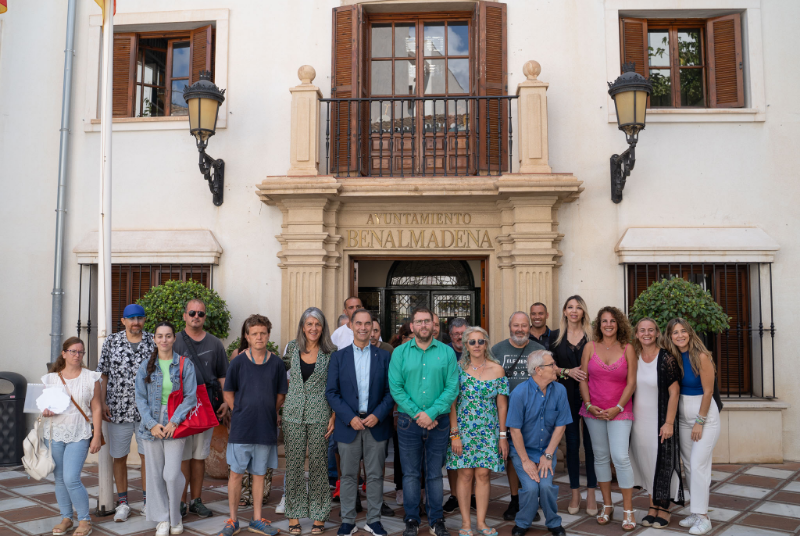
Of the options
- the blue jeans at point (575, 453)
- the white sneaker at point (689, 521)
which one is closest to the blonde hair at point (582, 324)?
the blue jeans at point (575, 453)

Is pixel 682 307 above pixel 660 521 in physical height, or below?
above

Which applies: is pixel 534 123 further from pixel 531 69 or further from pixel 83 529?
pixel 83 529

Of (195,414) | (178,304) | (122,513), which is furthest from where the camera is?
(178,304)

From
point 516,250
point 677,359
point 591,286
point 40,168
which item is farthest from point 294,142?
point 677,359

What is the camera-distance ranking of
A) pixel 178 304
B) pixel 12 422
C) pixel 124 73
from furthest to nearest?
1. pixel 124 73
2. pixel 12 422
3. pixel 178 304

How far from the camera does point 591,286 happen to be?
7570mm

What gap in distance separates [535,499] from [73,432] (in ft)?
11.9

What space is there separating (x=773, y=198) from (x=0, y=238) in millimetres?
9659

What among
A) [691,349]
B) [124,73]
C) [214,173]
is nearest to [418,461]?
[691,349]

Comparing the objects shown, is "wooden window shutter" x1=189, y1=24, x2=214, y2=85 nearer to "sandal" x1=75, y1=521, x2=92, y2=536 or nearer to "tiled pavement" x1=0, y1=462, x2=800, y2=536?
"tiled pavement" x1=0, y1=462, x2=800, y2=536

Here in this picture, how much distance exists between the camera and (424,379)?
15.6 ft

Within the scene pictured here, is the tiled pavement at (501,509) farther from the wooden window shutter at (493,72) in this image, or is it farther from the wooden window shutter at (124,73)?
the wooden window shutter at (124,73)

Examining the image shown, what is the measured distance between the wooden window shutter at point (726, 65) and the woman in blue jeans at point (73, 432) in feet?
25.0

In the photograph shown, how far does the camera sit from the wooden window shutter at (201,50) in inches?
321
